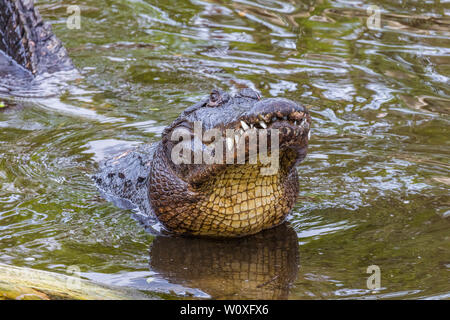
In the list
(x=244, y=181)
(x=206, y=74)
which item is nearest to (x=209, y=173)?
(x=244, y=181)

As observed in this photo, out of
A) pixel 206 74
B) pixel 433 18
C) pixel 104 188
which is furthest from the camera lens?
pixel 433 18

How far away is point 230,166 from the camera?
417 cm

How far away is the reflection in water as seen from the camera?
387 centimetres

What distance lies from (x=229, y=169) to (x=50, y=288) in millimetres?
1330

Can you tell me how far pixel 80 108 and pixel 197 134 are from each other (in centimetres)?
330

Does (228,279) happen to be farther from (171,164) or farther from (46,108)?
(46,108)

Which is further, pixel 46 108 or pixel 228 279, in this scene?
pixel 46 108

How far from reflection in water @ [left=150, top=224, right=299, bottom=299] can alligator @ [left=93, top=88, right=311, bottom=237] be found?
0.09 meters

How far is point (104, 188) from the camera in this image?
555cm
